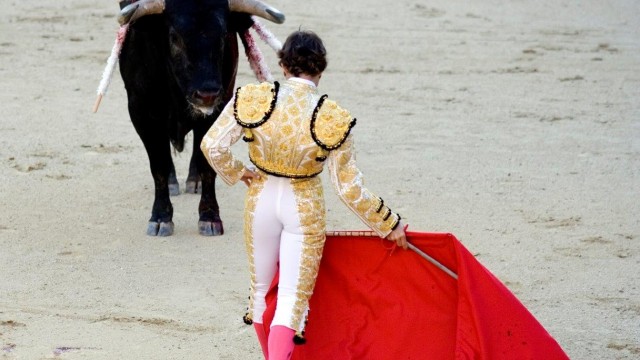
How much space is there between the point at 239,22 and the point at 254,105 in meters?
2.31

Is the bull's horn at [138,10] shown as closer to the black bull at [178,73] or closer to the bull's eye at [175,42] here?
the black bull at [178,73]

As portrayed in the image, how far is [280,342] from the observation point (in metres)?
3.82

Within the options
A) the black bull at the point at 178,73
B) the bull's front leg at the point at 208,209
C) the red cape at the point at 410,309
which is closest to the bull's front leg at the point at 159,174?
the black bull at the point at 178,73

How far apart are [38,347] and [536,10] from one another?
Result: 8534mm

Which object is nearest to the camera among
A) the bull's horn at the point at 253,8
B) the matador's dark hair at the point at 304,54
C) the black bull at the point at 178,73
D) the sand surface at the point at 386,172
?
the matador's dark hair at the point at 304,54

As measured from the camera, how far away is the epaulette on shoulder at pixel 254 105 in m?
3.77

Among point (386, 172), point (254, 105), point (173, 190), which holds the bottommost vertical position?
point (173, 190)

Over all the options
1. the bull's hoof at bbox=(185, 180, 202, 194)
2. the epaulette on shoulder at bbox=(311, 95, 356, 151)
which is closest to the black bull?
the bull's hoof at bbox=(185, 180, 202, 194)

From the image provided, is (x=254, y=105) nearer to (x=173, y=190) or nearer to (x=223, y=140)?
(x=223, y=140)

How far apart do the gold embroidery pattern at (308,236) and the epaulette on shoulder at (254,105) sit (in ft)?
0.78

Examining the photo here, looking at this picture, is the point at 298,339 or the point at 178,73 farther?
the point at 178,73

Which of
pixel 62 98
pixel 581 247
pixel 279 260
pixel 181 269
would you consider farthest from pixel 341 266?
pixel 62 98

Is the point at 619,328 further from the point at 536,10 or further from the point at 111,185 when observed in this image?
the point at 536,10

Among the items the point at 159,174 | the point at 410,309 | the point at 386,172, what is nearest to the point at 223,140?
the point at 410,309
